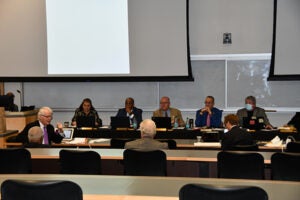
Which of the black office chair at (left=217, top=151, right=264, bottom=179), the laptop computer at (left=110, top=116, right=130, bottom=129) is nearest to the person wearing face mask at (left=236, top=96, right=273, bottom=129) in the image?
the laptop computer at (left=110, top=116, right=130, bottom=129)

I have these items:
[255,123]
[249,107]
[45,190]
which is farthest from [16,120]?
[45,190]

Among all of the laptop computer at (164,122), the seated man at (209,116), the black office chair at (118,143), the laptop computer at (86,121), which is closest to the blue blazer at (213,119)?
the seated man at (209,116)

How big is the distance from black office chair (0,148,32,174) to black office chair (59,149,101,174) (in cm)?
34

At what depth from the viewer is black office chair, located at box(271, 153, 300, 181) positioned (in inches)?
154

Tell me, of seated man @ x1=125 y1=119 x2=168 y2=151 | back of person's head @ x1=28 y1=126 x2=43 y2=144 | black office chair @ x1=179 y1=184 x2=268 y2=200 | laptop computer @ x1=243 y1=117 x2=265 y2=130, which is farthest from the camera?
laptop computer @ x1=243 y1=117 x2=265 y2=130

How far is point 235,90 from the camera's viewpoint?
9.18 meters

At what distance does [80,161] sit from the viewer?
4.19m

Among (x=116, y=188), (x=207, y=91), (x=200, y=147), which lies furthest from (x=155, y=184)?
(x=207, y=91)

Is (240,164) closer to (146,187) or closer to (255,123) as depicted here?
(146,187)

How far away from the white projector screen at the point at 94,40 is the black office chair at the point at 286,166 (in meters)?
5.27

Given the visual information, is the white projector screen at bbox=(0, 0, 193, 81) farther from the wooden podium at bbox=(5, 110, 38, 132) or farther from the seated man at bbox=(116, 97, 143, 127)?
the seated man at bbox=(116, 97, 143, 127)

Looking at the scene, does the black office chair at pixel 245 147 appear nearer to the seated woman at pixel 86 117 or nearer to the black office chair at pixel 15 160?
the black office chair at pixel 15 160

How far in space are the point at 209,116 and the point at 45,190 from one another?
5.89 metres

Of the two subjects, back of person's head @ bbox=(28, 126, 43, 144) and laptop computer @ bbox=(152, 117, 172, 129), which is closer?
back of person's head @ bbox=(28, 126, 43, 144)
